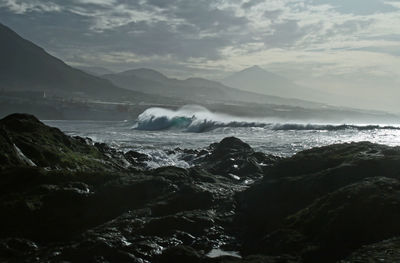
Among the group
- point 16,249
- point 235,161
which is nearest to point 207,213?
point 16,249

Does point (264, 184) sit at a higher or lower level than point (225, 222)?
higher

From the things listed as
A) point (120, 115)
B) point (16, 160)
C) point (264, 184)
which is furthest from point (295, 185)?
point (120, 115)

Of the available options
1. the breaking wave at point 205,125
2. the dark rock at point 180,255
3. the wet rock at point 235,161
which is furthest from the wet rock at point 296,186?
the breaking wave at point 205,125

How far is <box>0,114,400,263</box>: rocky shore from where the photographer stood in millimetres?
9305

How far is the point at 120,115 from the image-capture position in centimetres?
15762

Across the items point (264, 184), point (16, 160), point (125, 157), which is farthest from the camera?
point (125, 157)

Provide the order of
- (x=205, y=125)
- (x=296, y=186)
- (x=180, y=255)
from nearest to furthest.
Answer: (x=180, y=255)
(x=296, y=186)
(x=205, y=125)

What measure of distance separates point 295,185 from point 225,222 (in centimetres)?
269

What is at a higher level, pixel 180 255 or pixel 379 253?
pixel 379 253

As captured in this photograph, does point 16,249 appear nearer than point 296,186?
Yes

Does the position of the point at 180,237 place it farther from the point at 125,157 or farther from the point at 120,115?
the point at 120,115

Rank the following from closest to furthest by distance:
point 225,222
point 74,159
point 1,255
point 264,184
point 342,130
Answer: point 1,255 < point 225,222 < point 264,184 < point 74,159 < point 342,130

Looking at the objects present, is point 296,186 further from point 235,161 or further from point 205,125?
point 205,125

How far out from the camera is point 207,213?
12.4m
